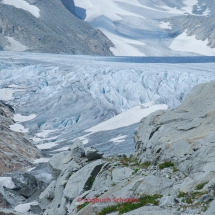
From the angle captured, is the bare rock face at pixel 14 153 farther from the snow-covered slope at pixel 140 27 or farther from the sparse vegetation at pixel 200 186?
the snow-covered slope at pixel 140 27

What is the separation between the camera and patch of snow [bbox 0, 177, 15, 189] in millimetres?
24423

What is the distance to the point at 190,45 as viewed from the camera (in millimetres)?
149250

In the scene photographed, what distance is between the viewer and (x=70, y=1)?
162 metres

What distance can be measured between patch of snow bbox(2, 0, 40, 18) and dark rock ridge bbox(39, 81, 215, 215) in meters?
118

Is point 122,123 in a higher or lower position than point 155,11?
lower

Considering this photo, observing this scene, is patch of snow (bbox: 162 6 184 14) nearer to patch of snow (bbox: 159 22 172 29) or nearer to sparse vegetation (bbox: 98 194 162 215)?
patch of snow (bbox: 159 22 172 29)

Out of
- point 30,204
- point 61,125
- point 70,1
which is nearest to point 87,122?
point 61,125

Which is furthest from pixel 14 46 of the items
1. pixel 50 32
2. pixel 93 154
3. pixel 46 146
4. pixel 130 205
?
pixel 130 205

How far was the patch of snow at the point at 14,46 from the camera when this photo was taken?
111 metres

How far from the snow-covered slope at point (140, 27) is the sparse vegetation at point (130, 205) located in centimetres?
12341

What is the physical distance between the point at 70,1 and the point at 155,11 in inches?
1496

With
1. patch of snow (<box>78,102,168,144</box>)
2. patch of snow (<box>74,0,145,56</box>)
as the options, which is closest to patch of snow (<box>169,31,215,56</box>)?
patch of snow (<box>74,0,145,56</box>)

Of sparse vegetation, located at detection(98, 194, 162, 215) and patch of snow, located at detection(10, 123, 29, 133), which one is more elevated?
sparse vegetation, located at detection(98, 194, 162, 215)

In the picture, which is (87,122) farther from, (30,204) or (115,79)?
(30,204)
